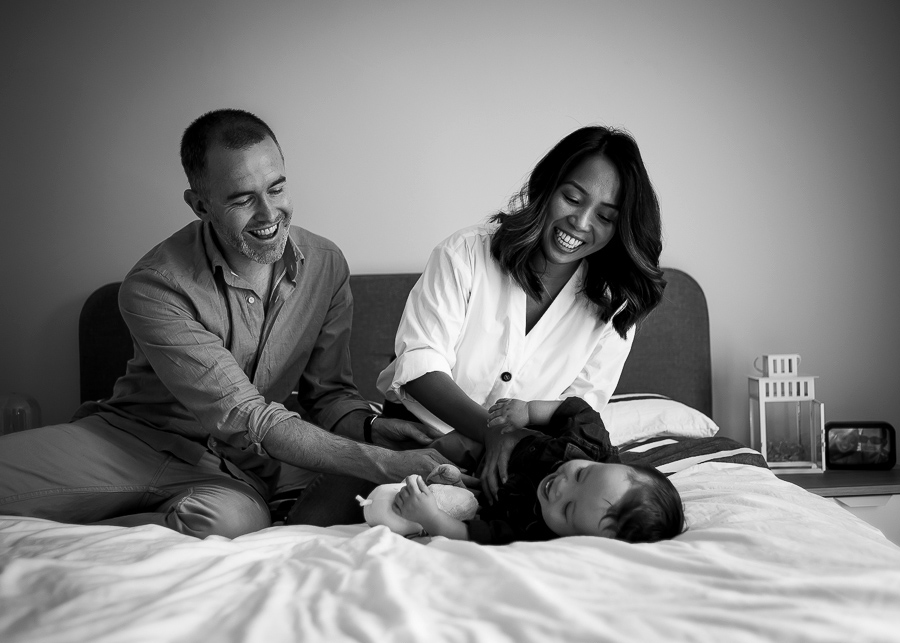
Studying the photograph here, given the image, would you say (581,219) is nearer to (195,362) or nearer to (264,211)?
(264,211)

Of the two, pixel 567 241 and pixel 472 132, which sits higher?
pixel 472 132

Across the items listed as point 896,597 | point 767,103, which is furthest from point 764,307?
point 896,597

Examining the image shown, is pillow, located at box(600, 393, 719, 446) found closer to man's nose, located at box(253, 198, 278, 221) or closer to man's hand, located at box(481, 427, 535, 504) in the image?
man's hand, located at box(481, 427, 535, 504)

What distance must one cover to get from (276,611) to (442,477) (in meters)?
0.62

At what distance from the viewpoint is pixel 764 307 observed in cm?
317

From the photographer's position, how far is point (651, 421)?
98.7 inches

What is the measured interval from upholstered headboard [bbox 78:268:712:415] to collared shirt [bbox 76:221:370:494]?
76 cm

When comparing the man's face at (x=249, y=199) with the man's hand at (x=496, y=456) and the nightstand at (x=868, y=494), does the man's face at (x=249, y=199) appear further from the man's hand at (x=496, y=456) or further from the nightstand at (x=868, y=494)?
the nightstand at (x=868, y=494)

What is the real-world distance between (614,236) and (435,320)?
540 millimetres

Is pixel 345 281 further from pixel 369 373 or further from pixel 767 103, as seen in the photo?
pixel 767 103

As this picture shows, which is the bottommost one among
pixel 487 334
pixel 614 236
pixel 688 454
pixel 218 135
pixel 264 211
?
pixel 688 454

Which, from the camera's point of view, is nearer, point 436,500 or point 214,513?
point 436,500

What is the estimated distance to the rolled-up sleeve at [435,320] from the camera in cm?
191

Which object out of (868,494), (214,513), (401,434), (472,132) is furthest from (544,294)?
(868,494)
